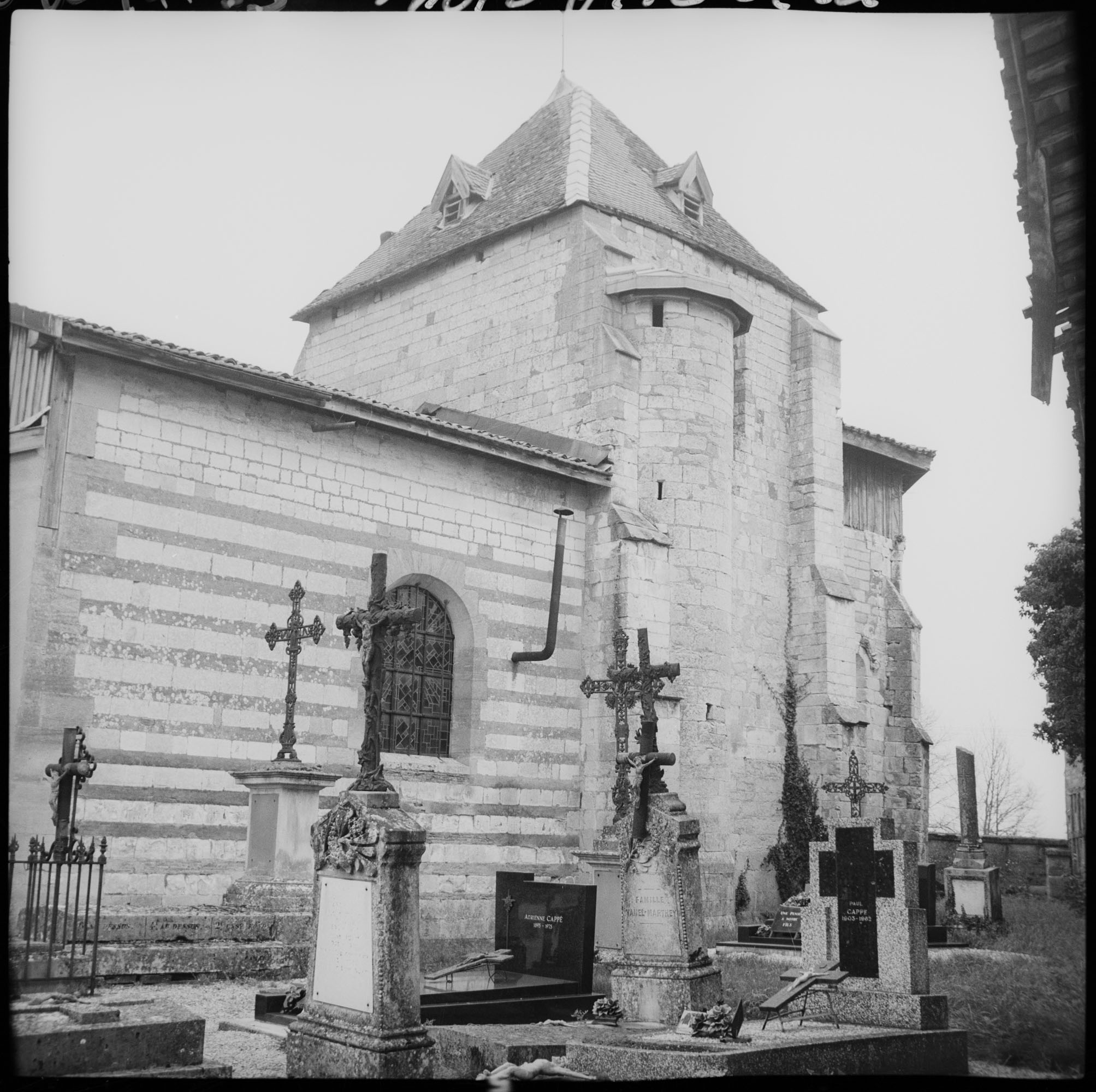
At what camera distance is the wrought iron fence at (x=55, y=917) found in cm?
833

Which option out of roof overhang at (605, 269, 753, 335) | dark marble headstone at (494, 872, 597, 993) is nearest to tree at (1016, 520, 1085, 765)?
dark marble headstone at (494, 872, 597, 993)

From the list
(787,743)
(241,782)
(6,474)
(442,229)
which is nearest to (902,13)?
(6,474)

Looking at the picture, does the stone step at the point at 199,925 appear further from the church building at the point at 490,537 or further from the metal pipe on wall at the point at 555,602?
the metal pipe on wall at the point at 555,602

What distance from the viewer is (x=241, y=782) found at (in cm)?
1285

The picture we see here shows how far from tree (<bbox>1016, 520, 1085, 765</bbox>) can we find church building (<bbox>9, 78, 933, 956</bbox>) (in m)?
4.85

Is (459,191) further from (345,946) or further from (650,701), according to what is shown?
(345,946)

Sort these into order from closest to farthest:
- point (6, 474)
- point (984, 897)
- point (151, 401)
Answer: point (6, 474) < point (151, 401) < point (984, 897)

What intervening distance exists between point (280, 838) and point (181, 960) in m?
1.96

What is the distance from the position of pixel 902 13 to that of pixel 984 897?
43.6ft

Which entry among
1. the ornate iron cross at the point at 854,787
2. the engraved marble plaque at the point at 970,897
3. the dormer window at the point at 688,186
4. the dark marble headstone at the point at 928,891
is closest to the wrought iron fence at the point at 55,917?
the dark marble headstone at the point at 928,891

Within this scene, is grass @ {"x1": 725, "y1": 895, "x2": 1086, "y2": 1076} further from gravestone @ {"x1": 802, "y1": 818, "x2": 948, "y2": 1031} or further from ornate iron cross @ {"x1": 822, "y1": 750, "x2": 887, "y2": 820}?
ornate iron cross @ {"x1": 822, "y1": 750, "x2": 887, "y2": 820}

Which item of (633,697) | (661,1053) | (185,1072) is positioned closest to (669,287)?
(633,697)

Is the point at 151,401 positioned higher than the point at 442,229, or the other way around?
the point at 442,229

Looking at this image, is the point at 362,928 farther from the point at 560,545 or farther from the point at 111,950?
the point at 560,545
